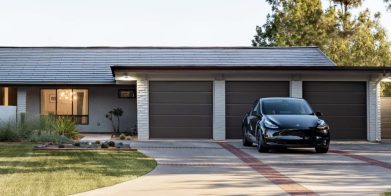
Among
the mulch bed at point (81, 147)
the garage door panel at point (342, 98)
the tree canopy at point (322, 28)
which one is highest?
the tree canopy at point (322, 28)

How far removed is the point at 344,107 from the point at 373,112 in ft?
3.57

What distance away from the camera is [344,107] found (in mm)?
24172

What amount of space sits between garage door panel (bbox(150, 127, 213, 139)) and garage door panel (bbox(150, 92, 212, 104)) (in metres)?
1.02

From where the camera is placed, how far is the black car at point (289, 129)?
17109mm

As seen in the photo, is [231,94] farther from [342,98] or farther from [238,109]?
[342,98]

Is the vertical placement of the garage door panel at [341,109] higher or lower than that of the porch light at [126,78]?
lower

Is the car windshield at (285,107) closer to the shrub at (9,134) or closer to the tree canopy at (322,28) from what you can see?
the shrub at (9,134)

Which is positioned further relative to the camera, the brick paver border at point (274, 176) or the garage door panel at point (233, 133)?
the garage door panel at point (233, 133)

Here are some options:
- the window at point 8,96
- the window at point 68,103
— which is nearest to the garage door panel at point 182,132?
Answer: the window at point 68,103

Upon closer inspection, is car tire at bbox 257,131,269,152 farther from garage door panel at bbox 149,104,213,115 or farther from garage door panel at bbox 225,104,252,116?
garage door panel at bbox 149,104,213,115

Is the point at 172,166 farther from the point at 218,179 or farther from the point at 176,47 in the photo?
the point at 176,47

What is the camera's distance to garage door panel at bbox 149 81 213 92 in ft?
78.3

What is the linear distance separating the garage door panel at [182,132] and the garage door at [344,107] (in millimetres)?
4055

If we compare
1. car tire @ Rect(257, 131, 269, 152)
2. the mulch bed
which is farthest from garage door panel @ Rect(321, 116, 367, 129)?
the mulch bed
